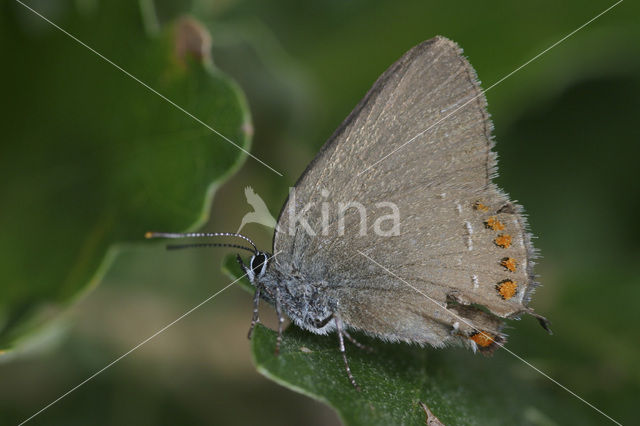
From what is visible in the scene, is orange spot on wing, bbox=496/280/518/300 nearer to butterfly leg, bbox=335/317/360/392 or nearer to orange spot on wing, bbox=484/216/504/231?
A: orange spot on wing, bbox=484/216/504/231

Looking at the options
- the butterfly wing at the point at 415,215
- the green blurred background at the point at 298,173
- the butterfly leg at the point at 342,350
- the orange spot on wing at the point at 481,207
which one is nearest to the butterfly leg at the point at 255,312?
the butterfly wing at the point at 415,215

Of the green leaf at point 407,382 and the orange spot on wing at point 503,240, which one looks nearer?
the green leaf at point 407,382

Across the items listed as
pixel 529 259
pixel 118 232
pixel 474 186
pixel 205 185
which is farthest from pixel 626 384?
pixel 118 232

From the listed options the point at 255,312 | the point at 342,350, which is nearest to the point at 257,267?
the point at 255,312

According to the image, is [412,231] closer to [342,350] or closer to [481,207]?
[481,207]

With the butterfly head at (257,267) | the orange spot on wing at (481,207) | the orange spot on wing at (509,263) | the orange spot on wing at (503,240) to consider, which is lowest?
the butterfly head at (257,267)

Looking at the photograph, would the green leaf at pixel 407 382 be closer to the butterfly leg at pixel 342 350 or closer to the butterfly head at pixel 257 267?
the butterfly leg at pixel 342 350

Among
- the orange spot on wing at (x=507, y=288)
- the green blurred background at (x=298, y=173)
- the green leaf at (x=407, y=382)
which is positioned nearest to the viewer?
the green leaf at (x=407, y=382)
